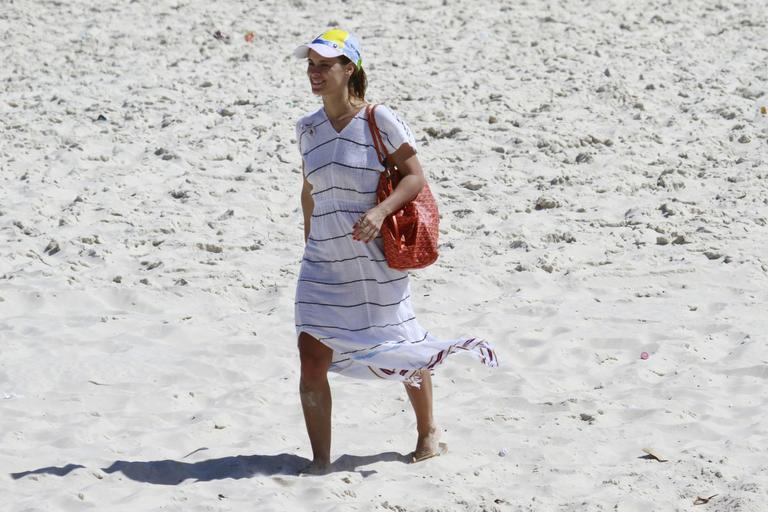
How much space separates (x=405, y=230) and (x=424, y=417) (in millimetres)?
749

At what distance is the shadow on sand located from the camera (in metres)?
4.43

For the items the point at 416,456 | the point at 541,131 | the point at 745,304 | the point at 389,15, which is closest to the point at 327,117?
the point at 416,456

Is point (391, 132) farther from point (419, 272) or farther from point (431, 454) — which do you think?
point (419, 272)

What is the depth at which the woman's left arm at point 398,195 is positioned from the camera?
165 inches

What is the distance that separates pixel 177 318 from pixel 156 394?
1.07 meters

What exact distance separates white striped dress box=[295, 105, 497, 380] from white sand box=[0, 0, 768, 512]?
17.8 inches

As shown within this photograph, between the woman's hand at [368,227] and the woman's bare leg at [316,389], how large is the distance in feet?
1.47

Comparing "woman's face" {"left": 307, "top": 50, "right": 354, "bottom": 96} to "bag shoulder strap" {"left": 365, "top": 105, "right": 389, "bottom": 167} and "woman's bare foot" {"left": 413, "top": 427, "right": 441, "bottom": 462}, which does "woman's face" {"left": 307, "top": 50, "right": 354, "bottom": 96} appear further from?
"woman's bare foot" {"left": 413, "top": 427, "right": 441, "bottom": 462}

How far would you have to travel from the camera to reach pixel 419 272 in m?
7.06

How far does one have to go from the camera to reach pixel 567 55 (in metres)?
10.8

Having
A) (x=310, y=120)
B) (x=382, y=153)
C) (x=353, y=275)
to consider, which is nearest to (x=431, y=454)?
(x=353, y=275)

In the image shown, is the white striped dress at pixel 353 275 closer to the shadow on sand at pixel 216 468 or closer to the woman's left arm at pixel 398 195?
the woman's left arm at pixel 398 195

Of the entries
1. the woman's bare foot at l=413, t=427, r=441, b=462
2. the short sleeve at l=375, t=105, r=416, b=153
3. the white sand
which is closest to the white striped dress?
the short sleeve at l=375, t=105, r=416, b=153

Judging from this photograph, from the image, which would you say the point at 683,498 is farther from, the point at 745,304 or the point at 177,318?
the point at 177,318
